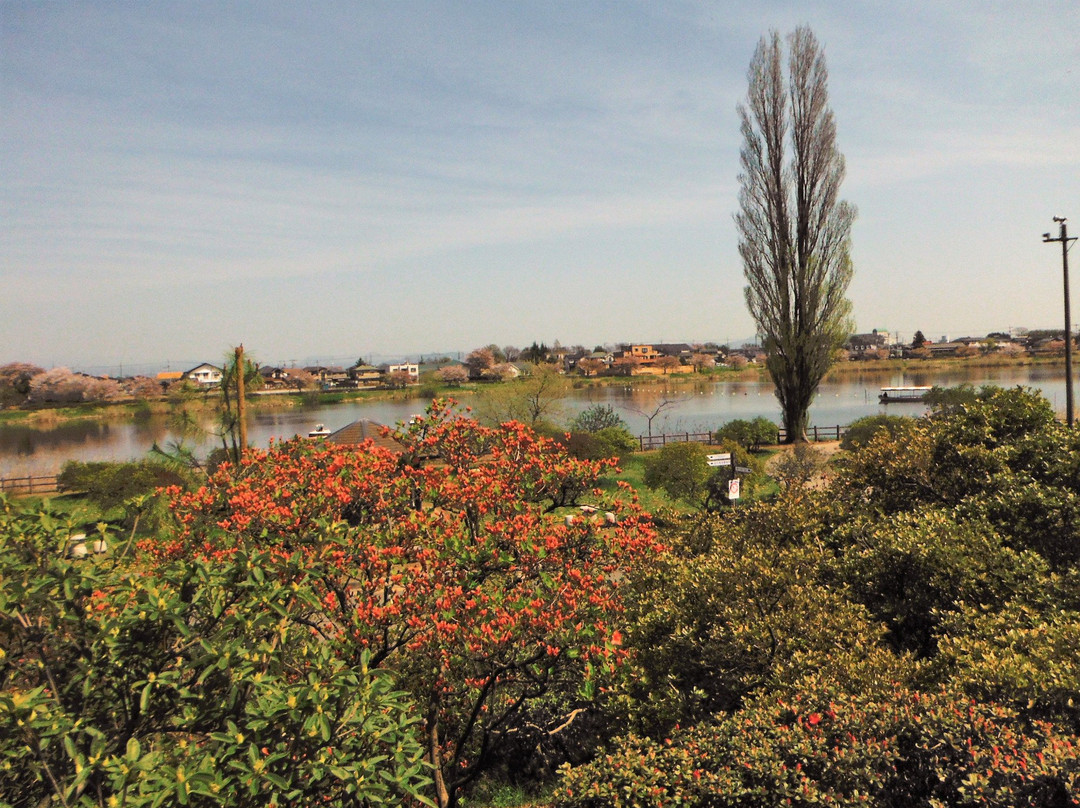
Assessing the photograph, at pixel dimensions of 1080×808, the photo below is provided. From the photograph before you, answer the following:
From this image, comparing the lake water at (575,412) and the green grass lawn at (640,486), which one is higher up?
the lake water at (575,412)

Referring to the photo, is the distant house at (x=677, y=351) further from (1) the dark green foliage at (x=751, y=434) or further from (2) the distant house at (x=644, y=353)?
(1) the dark green foliage at (x=751, y=434)

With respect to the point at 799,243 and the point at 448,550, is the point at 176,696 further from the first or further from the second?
the point at 799,243

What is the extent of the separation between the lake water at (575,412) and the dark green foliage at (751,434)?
7.00 meters

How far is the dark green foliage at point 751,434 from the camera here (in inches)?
1271

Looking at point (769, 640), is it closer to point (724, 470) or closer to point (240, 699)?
point (240, 699)

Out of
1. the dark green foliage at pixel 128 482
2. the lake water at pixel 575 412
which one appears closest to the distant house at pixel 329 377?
the lake water at pixel 575 412

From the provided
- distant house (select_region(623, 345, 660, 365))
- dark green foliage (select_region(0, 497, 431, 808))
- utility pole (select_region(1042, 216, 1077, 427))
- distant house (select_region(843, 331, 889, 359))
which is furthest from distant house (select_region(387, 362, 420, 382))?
dark green foliage (select_region(0, 497, 431, 808))

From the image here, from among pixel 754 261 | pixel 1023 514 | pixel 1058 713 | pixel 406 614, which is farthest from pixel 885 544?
pixel 754 261

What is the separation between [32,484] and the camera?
28.6 metres

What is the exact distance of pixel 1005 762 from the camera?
12.7 feet

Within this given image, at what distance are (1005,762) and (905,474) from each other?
5220mm

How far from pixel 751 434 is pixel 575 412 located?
1540 cm

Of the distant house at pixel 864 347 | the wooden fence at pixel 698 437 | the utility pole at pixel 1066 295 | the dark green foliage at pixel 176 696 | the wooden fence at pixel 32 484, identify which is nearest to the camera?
the dark green foliage at pixel 176 696

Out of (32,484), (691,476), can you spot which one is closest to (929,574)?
(691,476)
